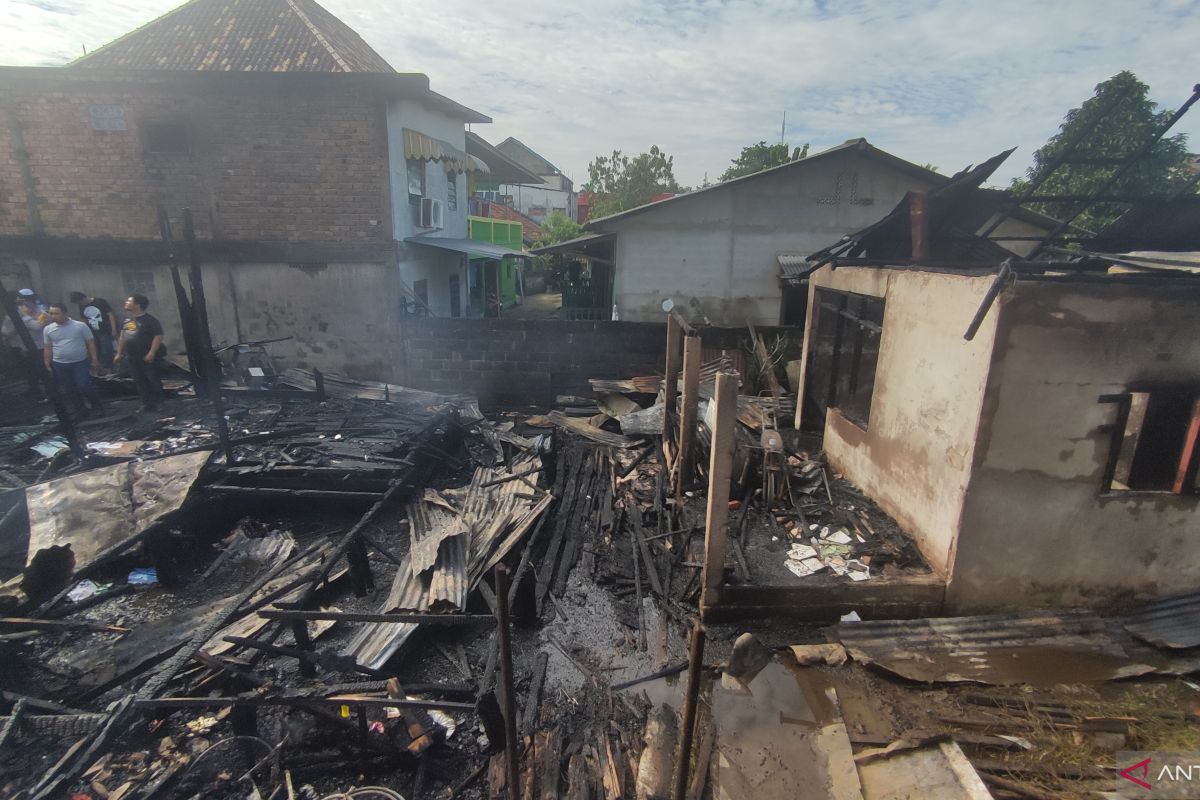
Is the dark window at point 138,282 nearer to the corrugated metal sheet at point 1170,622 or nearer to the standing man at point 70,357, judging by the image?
the standing man at point 70,357

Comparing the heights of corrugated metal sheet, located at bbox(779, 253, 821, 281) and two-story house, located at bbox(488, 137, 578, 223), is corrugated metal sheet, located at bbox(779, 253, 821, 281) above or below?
below

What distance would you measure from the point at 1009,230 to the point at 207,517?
55.0 feet

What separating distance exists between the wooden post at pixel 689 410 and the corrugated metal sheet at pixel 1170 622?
4.51 m

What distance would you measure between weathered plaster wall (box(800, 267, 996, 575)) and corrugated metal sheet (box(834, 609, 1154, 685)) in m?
Result: 0.65

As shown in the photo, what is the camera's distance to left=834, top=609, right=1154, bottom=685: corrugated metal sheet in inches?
186

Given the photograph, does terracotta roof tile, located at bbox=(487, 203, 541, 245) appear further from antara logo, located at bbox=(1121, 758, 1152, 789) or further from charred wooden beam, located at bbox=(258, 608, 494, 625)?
antara logo, located at bbox=(1121, 758, 1152, 789)

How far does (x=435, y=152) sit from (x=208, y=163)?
14.8ft

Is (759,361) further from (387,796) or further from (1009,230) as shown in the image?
(387,796)

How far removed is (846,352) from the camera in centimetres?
803

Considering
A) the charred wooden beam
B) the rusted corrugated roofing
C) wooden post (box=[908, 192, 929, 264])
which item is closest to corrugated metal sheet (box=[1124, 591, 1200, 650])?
wooden post (box=[908, 192, 929, 264])

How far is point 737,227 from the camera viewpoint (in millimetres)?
13414

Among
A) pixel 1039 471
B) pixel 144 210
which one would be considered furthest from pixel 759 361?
pixel 144 210

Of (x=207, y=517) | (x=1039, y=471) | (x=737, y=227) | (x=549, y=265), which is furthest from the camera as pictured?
(x=549, y=265)

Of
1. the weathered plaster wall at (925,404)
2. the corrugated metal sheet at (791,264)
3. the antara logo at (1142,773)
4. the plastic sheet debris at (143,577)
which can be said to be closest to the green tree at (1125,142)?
the corrugated metal sheet at (791,264)
